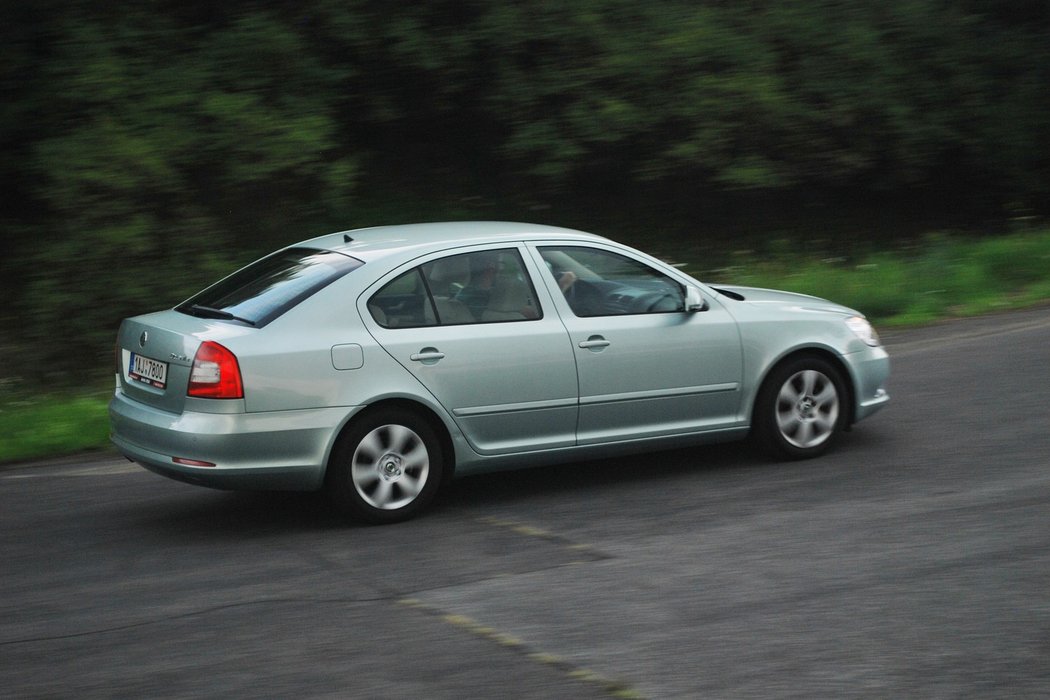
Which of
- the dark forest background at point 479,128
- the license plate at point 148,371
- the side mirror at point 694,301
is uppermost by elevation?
the dark forest background at point 479,128

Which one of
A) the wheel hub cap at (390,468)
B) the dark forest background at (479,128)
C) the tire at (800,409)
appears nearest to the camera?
the wheel hub cap at (390,468)

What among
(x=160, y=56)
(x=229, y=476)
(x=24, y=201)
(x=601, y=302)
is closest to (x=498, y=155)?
(x=160, y=56)

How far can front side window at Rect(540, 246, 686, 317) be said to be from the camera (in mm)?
7449

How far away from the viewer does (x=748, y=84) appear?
18.7 meters

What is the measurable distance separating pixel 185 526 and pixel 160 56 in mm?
9744

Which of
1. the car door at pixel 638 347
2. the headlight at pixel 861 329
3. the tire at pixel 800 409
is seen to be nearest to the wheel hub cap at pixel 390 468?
the car door at pixel 638 347

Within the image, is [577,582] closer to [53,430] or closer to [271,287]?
[271,287]

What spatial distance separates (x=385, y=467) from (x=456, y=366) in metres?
0.66

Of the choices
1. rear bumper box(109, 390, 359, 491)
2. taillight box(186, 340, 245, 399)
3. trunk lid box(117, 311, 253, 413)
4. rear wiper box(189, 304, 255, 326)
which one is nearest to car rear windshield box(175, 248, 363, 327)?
rear wiper box(189, 304, 255, 326)

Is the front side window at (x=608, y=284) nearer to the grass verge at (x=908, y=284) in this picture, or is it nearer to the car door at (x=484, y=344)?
the car door at (x=484, y=344)

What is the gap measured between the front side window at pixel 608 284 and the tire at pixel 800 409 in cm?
81

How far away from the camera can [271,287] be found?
7.07 meters

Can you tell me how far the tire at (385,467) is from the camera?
22.1ft

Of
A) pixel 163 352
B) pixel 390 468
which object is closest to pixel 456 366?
pixel 390 468
